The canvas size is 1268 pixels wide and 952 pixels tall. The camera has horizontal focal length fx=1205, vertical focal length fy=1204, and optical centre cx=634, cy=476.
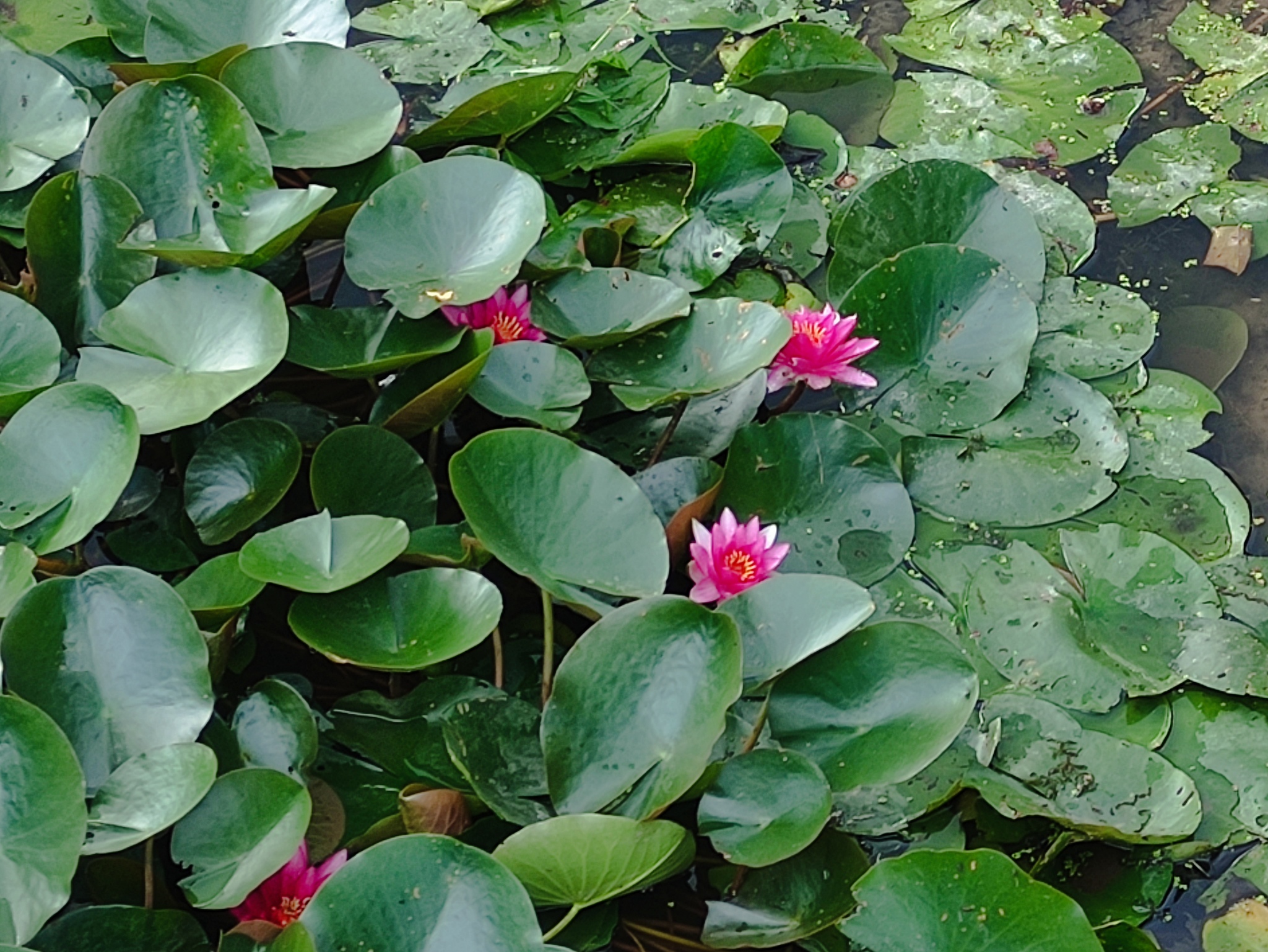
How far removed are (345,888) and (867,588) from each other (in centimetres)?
84

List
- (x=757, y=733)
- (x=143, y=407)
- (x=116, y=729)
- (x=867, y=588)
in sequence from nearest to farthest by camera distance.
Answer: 1. (x=116, y=729)
2. (x=757, y=733)
3. (x=143, y=407)
4. (x=867, y=588)

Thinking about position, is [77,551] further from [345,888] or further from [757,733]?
[757,733]

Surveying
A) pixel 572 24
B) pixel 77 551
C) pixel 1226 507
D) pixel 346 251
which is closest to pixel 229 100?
pixel 346 251

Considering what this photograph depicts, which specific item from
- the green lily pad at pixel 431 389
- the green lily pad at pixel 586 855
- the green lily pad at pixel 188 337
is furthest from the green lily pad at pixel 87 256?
the green lily pad at pixel 586 855

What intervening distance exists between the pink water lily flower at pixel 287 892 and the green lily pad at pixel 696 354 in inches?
27.3

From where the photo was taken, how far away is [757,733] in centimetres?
135

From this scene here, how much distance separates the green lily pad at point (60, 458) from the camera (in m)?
1.41

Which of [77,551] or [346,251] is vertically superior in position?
[346,251]

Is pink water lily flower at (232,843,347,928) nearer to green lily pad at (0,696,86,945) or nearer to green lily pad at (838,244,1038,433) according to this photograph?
green lily pad at (0,696,86,945)

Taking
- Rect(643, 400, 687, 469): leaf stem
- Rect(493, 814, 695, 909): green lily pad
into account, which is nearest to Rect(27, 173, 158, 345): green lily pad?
Rect(643, 400, 687, 469): leaf stem

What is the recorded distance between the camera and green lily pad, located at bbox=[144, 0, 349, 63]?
6.39ft

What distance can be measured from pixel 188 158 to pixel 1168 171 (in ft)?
5.55

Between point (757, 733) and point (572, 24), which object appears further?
point (572, 24)

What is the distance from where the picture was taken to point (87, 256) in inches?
65.9
